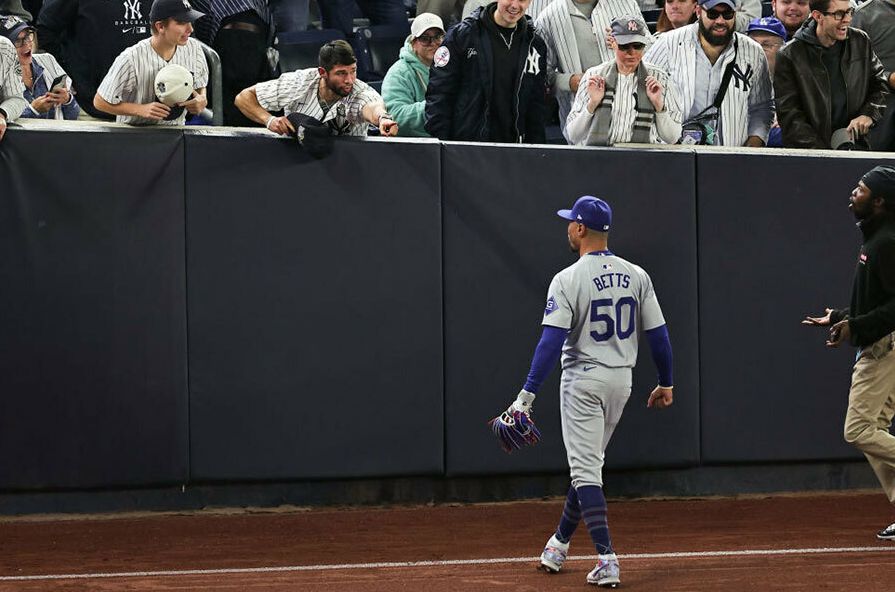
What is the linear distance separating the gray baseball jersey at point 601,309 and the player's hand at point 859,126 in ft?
14.0

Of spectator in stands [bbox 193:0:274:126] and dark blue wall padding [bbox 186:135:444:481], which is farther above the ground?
spectator in stands [bbox 193:0:274:126]

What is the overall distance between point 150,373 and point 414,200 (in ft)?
7.34

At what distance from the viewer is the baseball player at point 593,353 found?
7.65 metres

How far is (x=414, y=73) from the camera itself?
11.4 meters

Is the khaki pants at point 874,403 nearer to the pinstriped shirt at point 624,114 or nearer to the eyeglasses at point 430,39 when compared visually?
the pinstriped shirt at point 624,114

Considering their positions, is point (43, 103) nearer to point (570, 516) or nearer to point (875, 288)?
point (570, 516)

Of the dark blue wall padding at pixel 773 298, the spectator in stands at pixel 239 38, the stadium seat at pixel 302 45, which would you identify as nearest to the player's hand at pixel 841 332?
the dark blue wall padding at pixel 773 298

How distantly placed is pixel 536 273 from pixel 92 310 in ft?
10.6

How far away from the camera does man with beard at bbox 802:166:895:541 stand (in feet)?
28.4

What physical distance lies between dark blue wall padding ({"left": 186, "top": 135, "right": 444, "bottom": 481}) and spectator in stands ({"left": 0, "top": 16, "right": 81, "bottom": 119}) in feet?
5.04

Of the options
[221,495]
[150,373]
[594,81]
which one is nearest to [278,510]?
[221,495]

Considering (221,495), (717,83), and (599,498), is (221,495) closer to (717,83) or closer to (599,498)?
(599,498)

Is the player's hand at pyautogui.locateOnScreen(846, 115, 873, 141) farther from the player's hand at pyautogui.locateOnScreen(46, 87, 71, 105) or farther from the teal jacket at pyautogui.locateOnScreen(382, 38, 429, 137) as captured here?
the player's hand at pyautogui.locateOnScreen(46, 87, 71, 105)

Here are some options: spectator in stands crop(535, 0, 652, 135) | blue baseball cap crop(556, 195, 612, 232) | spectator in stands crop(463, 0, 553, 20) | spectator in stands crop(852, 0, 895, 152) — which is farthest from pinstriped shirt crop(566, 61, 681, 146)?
blue baseball cap crop(556, 195, 612, 232)
